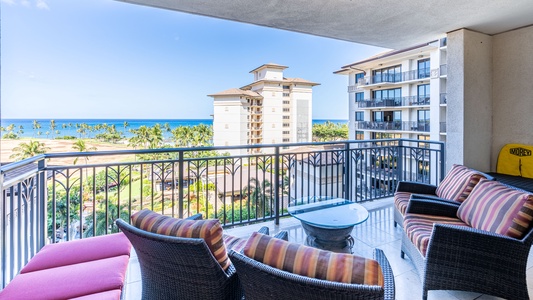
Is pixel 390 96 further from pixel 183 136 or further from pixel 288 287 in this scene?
pixel 288 287

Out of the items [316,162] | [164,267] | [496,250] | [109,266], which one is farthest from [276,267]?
[316,162]

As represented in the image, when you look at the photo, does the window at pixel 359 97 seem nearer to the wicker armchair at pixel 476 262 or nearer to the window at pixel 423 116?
the window at pixel 423 116

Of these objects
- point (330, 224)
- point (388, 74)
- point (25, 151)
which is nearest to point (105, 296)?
point (330, 224)

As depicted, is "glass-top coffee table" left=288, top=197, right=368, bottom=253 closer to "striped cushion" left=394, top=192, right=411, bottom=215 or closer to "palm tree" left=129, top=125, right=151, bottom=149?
"striped cushion" left=394, top=192, right=411, bottom=215

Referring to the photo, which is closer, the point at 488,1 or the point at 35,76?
the point at 488,1

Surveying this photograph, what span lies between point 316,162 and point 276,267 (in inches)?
120

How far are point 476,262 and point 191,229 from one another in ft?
5.78

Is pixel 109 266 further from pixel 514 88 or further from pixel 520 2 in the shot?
pixel 514 88

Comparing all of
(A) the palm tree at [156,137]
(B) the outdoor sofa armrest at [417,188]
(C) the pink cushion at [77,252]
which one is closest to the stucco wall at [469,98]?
(B) the outdoor sofa armrest at [417,188]

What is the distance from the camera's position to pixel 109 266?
1531mm

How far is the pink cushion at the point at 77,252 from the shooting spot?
5.16 feet

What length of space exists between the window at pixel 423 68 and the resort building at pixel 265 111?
31.7ft

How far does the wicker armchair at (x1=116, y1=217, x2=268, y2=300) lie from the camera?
3.82ft

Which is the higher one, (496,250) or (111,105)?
(111,105)
